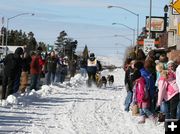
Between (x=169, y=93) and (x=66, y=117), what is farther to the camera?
(x=66, y=117)

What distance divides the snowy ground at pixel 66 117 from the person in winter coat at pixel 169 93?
520 mm

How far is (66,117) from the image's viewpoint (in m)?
14.1

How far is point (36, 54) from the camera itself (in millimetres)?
22641

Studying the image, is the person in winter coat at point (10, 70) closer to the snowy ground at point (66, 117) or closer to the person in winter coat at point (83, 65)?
the snowy ground at point (66, 117)

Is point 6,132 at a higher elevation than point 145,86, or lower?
lower

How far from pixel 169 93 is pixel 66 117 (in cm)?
315

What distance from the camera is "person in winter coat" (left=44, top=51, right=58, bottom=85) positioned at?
26.2 metres

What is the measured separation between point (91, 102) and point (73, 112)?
10.9ft

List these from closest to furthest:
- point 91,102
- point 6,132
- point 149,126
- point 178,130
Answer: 1. point 178,130
2. point 6,132
3. point 149,126
4. point 91,102

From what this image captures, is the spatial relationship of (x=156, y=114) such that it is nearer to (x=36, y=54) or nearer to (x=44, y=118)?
(x=44, y=118)

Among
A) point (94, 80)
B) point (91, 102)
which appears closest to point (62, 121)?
point (91, 102)

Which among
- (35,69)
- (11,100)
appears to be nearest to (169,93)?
(11,100)

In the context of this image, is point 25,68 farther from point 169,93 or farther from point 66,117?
point 169,93

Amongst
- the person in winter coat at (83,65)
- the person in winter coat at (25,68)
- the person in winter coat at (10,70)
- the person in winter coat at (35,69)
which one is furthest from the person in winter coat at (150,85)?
the person in winter coat at (83,65)
